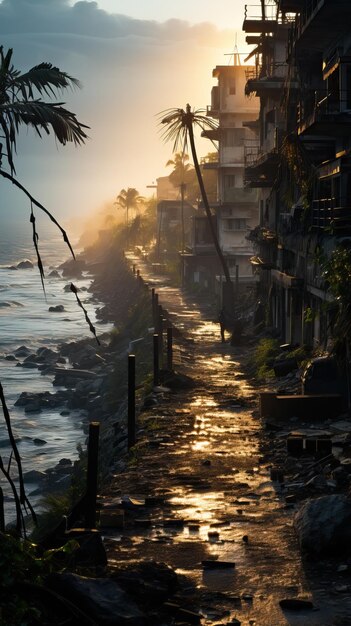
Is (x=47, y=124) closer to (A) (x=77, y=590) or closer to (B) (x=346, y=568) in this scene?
(A) (x=77, y=590)

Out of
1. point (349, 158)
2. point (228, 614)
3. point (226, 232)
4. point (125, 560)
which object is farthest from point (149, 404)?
point (226, 232)

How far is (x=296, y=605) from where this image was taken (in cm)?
1177

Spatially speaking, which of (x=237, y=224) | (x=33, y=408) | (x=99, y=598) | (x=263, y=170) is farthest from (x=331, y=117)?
(x=237, y=224)

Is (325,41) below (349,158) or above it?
above

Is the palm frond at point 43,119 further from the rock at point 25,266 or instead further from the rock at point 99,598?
the rock at point 25,266

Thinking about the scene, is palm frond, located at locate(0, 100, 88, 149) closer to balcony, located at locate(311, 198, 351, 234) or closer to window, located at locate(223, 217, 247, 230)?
balcony, located at locate(311, 198, 351, 234)

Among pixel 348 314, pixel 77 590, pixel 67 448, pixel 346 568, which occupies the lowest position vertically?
pixel 67 448

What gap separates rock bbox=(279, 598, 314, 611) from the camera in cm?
1173

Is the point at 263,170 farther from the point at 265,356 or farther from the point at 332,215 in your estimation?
the point at 332,215

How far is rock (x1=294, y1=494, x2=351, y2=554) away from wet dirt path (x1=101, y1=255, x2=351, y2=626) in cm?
38

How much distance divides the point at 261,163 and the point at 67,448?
18.3m

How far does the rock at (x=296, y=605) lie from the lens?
1173 cm

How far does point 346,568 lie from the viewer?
12.9 metres

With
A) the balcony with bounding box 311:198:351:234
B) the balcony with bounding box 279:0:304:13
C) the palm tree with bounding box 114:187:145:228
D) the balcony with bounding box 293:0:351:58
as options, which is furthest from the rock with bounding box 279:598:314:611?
the palm tree with bounding box 114:187:145:228
